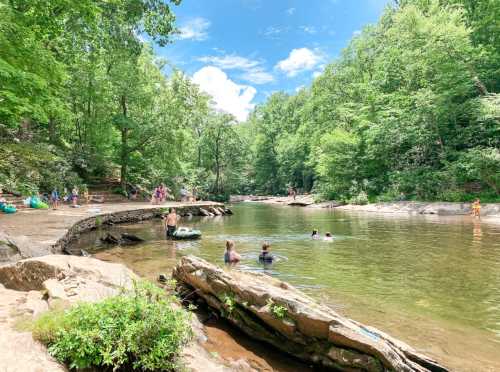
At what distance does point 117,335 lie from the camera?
367 cm

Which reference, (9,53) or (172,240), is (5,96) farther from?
(172,240)

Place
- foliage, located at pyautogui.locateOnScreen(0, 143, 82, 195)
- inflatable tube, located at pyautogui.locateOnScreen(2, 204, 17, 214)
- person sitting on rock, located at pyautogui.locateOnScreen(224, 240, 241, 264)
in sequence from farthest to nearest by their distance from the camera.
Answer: inflatable tube, located at pyautogui.locateOnScreen(2, 204, 17, 214) → person sitting on rock, located at pyautogui.locateOnScreen(224, 240, 241, 264) → foliage, located at pyautogui.locateOnScreen(0, 143, 82, 195)

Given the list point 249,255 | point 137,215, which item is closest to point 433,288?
point 249,255

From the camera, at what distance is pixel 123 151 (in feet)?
109

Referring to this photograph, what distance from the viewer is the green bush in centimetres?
354

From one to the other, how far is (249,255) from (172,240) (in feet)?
16.2

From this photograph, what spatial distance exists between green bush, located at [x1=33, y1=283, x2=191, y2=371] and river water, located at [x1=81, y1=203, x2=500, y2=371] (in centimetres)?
412

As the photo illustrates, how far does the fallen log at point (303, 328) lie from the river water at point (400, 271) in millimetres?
1318

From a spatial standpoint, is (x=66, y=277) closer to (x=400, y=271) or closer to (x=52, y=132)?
(x=400, y=271)

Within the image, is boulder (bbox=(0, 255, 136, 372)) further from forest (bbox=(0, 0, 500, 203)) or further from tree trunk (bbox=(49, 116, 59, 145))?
tree trunk (bbox=(49, 116, 59, 145))

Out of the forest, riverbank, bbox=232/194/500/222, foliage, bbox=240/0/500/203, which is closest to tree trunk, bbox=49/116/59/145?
the forest

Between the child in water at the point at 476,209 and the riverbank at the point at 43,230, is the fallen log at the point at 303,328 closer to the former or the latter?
the riverbank at the point at 43,230

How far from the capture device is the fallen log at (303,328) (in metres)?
4.55

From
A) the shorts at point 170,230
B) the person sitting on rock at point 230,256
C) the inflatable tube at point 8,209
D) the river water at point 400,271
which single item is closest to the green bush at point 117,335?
the river water at point 400,271
